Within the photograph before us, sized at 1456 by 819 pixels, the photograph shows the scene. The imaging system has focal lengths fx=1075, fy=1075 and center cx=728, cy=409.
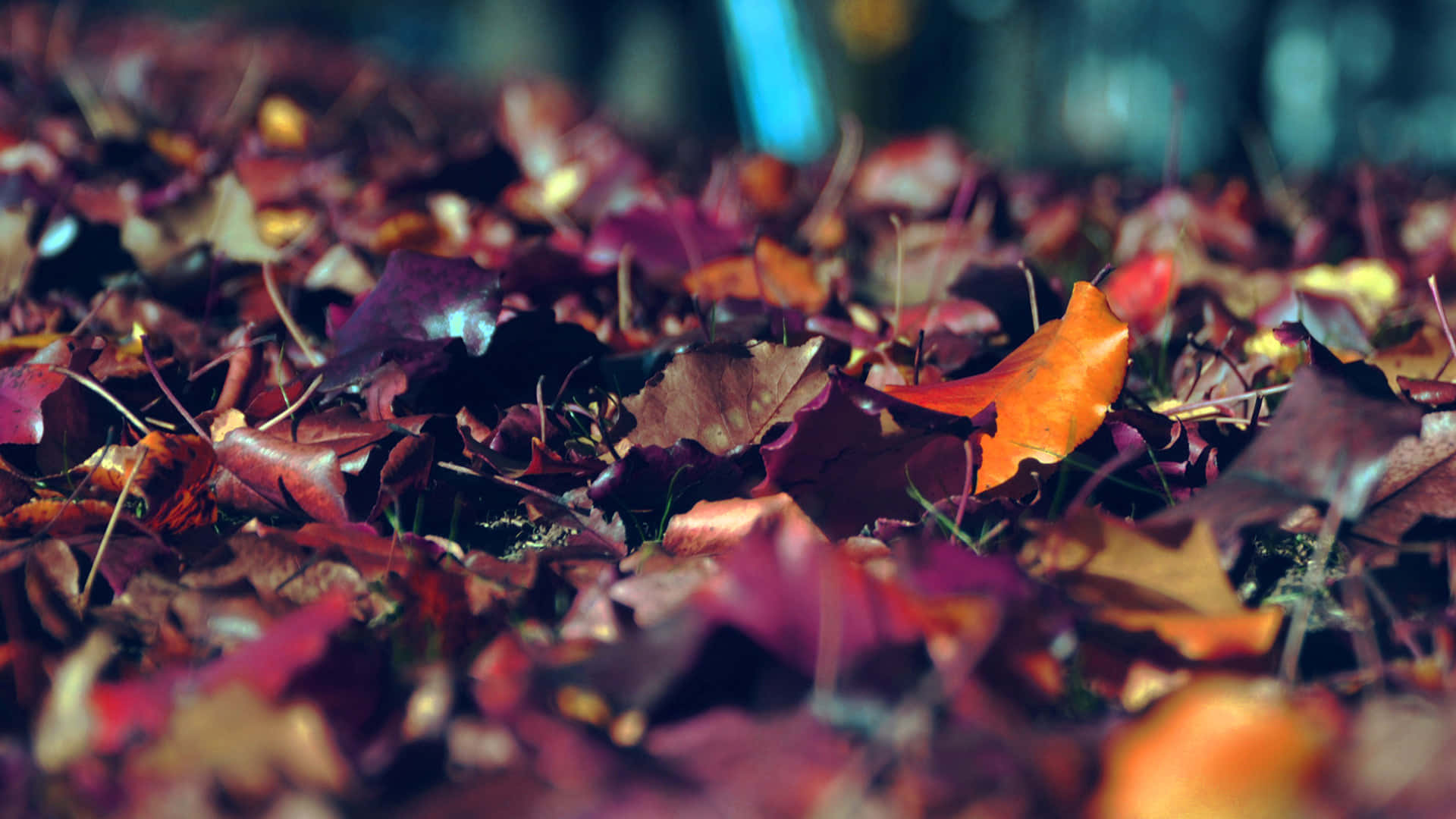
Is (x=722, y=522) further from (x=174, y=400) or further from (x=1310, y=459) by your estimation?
(x=174, y=400)

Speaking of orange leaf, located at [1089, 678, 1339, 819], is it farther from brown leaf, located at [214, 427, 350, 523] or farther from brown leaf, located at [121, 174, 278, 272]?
brown leaf, located at [121, 174, 278, 272]

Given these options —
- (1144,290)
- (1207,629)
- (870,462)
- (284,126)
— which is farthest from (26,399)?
(284,126)

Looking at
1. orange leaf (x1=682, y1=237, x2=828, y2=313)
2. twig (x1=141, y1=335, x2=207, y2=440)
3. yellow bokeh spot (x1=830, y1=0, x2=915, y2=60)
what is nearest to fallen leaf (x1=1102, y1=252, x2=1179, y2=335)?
orange leaf (x1=682, y1=237, x2=828, y2=313)

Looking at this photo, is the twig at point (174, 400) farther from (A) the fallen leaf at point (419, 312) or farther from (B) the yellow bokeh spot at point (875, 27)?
(B) the yellow bokeh spot at point (875, 27)

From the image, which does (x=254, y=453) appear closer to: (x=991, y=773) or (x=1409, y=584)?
(x=991, y=773)

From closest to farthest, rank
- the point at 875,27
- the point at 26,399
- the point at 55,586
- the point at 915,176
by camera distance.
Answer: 1. the point at 55,586
2. the point at 26,399
3. the point at 915,176
4. the point at 875,27

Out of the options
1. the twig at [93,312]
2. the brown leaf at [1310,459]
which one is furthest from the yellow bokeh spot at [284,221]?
the brown leaf at [1310,459]
